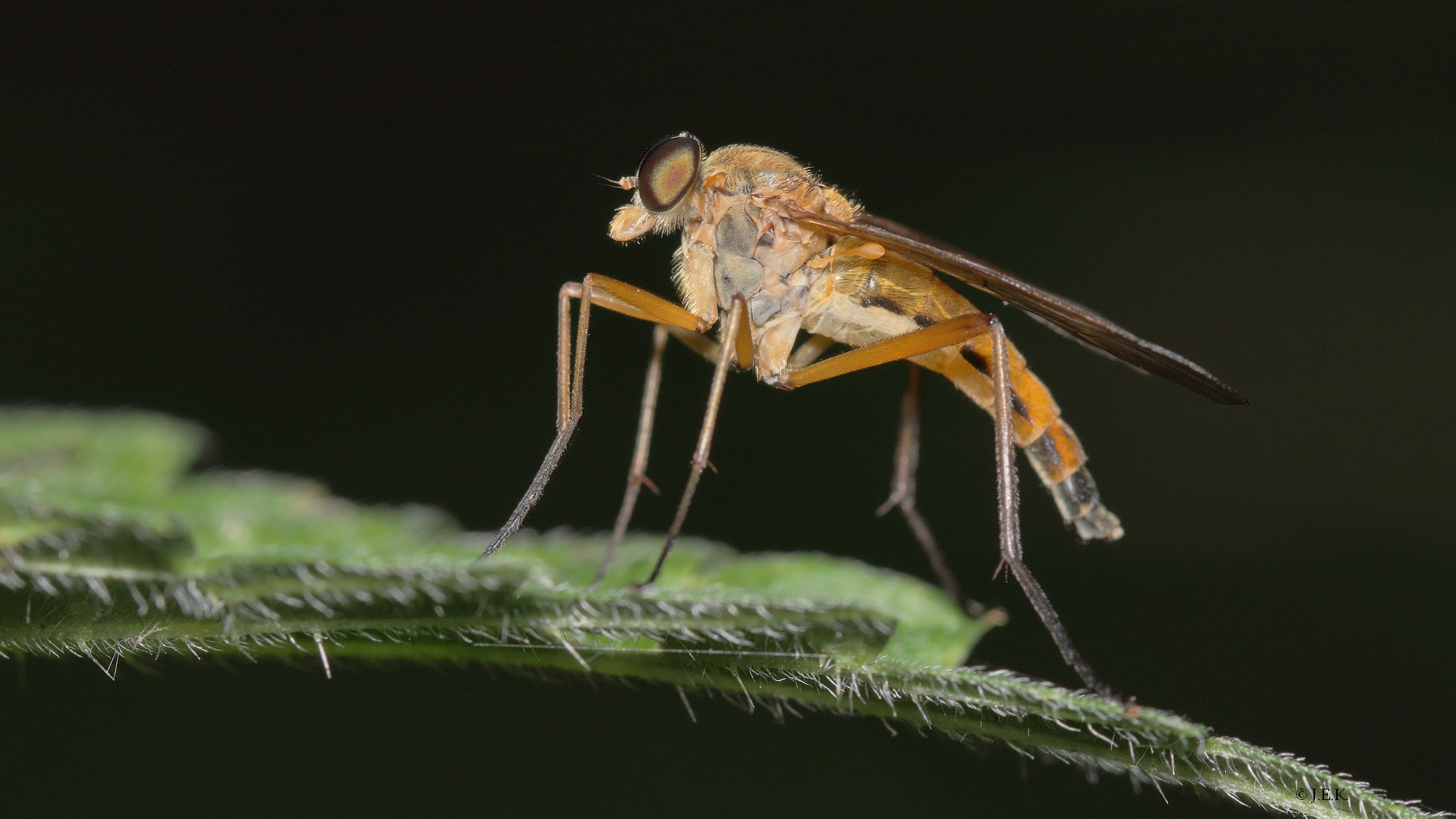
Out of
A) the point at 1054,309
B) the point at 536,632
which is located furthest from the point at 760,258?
the point at 536,632

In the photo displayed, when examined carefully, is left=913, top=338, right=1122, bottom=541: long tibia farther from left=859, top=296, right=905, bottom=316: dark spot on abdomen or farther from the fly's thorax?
the fly's thorax

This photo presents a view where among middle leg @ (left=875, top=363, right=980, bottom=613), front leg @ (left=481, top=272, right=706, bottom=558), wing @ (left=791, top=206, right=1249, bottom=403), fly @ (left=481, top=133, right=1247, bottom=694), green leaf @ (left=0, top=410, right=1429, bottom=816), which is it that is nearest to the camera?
green leaf @ (left=0, top=410, right=1429, bottom=816)

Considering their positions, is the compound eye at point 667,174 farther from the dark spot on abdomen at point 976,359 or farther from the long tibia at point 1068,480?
the long tibia at point 1068,480

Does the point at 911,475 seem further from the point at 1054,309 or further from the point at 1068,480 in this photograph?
the point at 1054,309

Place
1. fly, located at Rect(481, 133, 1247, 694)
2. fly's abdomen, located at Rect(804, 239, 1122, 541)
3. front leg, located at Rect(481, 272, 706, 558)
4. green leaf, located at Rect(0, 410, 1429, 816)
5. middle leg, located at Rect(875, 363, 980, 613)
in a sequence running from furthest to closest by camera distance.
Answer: middle leg, located at Rect(875, 363, 980, 613) → fly's abdomen, located at Rect(804, 239, 1122, 541) → fly, located at Rect(481, 133, 1247, 694) → front leg, located at Rect(481, 272, 706, 558) → green leaf, located at Rect(0, 410, 1429, 816)

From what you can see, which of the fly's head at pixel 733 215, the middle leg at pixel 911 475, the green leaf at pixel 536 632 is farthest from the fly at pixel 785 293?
the green leaf at pixel 536 632

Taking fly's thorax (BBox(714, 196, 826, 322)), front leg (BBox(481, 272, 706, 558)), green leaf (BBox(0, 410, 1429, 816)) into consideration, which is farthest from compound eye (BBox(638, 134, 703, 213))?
green leaf (BBox(0, 410, 1429, 816))

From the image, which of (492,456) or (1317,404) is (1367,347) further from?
(492,456)
